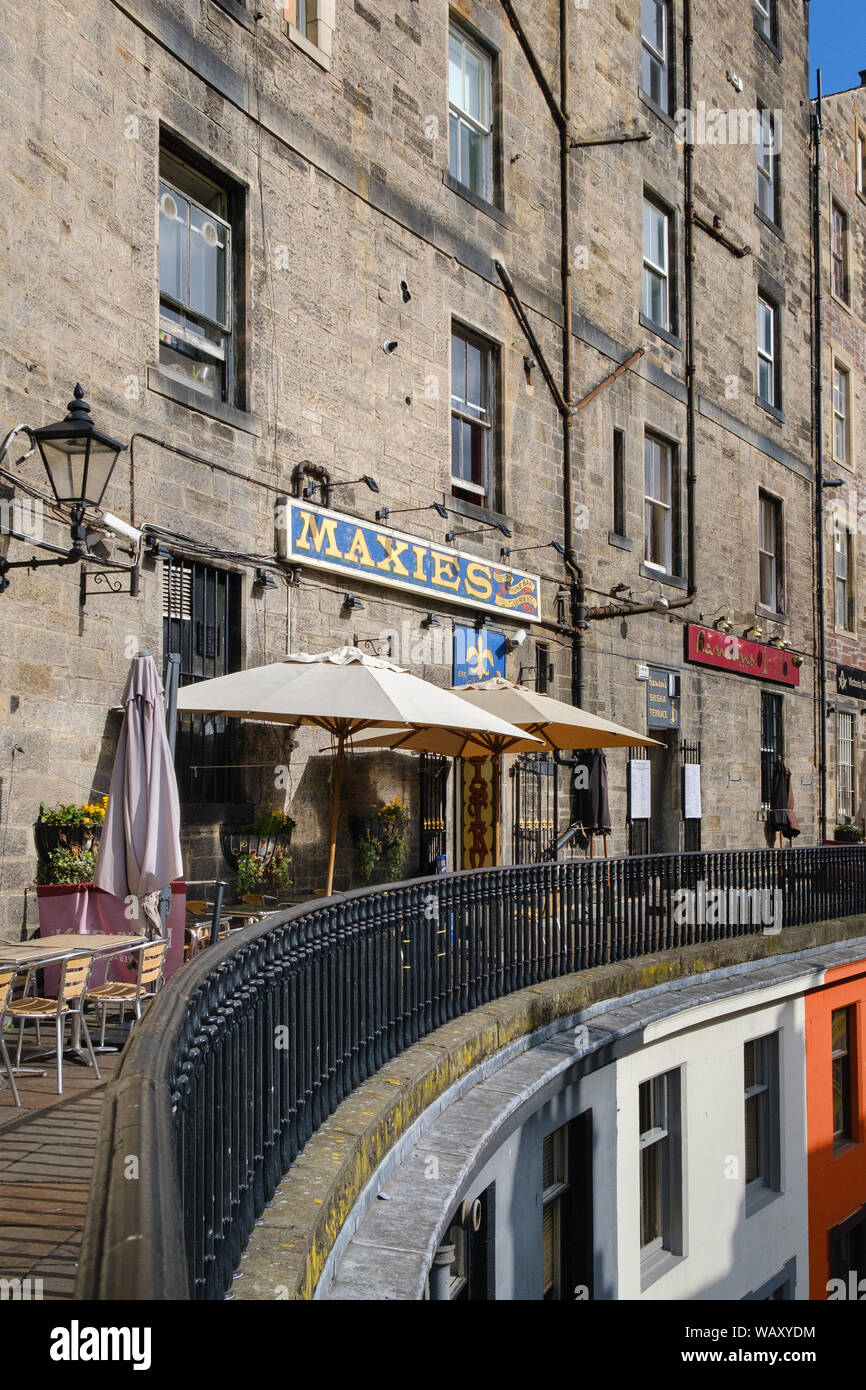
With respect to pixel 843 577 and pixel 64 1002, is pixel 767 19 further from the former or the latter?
pixel 64 1002

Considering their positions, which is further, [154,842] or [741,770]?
[741,770]

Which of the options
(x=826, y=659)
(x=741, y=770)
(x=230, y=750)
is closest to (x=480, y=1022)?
(x=230, y=750)

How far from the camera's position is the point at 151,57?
35.3 ft

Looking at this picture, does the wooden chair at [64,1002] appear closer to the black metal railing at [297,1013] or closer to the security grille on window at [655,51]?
the black metal railing at [297,1013]

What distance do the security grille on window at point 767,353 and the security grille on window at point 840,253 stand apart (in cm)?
354

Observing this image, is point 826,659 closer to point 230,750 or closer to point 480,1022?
point 230,750

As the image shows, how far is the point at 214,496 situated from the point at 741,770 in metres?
12.9

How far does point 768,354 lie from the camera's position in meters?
24.2

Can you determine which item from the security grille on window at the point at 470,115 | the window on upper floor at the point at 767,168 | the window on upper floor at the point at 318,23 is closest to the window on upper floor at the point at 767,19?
the window on upper floor at the point at 767,168

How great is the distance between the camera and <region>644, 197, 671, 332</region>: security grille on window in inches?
782

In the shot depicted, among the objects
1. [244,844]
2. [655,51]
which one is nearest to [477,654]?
[244,844]

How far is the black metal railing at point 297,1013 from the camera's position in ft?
8.73

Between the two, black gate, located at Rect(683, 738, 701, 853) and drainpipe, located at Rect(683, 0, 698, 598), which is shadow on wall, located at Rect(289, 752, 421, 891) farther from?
Answer: drainpipe, located at Rect(683, 0, 698, 598)

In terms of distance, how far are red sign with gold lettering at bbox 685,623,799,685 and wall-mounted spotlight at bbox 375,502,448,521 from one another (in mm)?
6789
